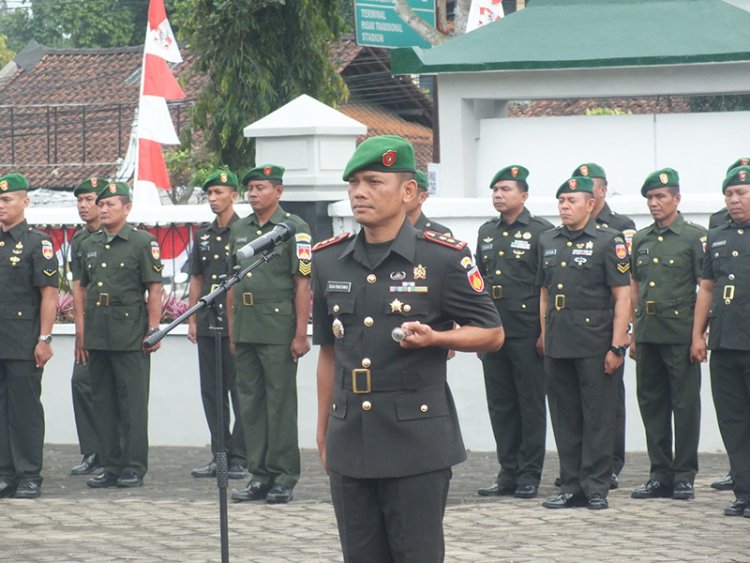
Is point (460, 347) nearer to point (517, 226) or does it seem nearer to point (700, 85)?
point (517, 226)

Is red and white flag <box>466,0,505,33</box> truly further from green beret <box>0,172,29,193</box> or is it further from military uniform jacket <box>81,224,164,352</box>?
green beret <box>0,172,29,193</box>

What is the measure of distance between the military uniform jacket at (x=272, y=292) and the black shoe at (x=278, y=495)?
96 cm

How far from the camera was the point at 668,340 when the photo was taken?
9.61 m

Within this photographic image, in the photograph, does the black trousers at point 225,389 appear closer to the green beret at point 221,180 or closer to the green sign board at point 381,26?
the green beret at point 221,180

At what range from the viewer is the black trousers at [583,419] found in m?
9.27

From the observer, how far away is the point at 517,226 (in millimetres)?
9930

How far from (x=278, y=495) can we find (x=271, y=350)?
946 millimetres

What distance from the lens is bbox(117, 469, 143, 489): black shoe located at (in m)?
10.5

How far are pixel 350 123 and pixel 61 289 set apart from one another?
125 inches

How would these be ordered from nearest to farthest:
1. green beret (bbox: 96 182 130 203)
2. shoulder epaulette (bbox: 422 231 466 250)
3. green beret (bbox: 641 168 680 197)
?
1. shoulder epaulette (bbox: 422 231 466 250)
2. green beret (bbox: 641 168 680 197)
3. green beret (bbox: 96 182 130 203)

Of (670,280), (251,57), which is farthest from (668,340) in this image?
(251,57)

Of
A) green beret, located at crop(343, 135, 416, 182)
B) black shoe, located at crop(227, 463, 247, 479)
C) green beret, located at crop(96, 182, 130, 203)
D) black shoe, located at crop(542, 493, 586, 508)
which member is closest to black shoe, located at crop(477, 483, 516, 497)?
black shoe, located at crop(542, 493, 586, 508)

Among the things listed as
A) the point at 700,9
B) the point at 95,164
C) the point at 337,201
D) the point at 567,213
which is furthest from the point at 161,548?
the point at 95,164

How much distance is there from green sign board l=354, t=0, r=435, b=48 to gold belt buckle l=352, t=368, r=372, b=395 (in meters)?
14.5
